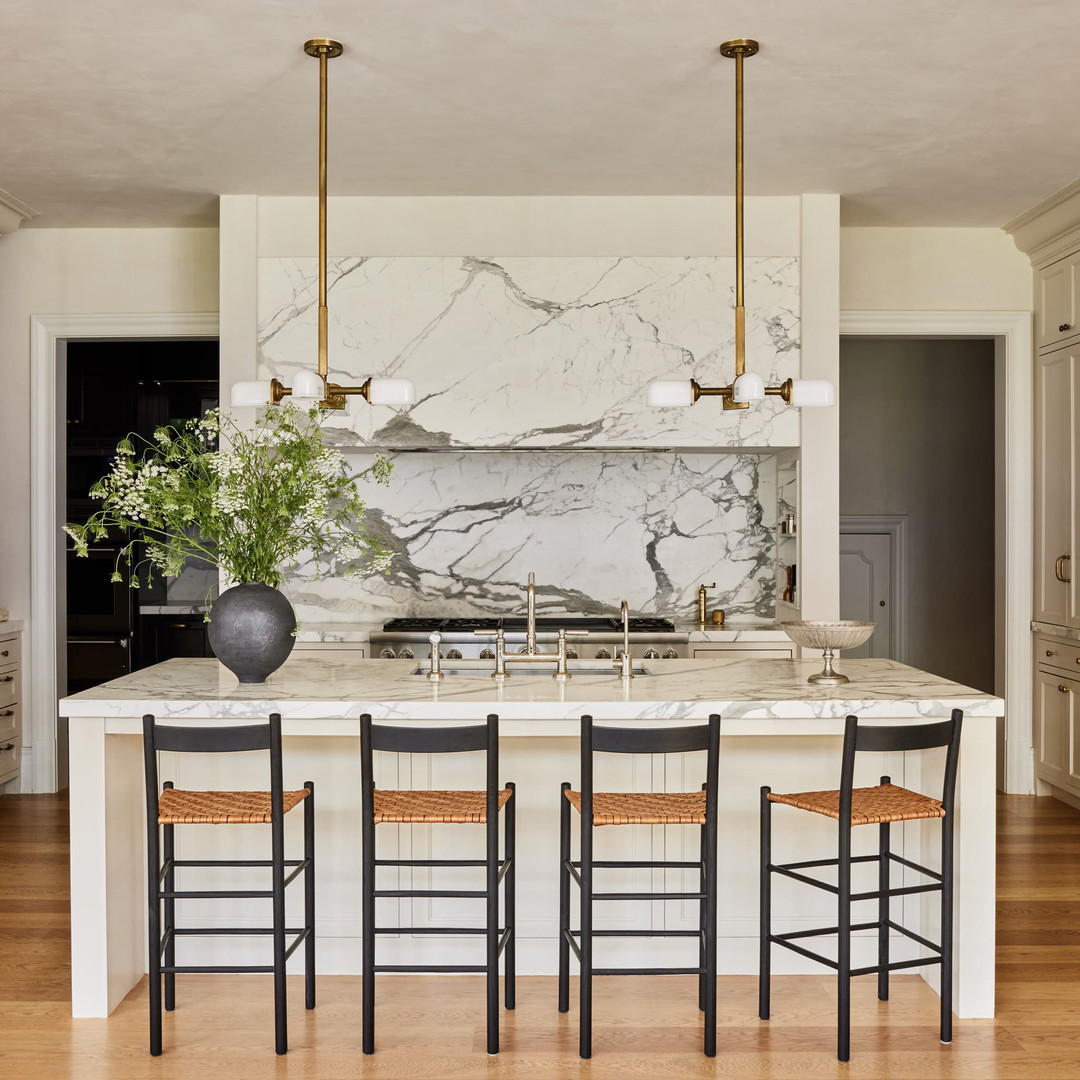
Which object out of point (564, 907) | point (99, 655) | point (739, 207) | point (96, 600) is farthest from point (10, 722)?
point (739, 207)

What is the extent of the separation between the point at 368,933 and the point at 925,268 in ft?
14.1

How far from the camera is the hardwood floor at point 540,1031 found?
8.86 feet

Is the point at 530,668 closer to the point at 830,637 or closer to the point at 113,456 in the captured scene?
the point at 830,637

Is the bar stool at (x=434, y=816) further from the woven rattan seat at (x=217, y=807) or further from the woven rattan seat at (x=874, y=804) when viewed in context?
the woven rattan seat at (x=874, y=804)

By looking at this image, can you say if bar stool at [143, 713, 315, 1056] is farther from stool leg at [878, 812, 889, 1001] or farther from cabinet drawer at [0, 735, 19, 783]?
cabinet drawer at [0, 735, 19, 783]

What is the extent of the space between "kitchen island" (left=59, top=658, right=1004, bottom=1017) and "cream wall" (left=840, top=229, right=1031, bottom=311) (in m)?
2.66

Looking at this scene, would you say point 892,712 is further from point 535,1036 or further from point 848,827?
point 535,1036

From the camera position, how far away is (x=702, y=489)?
558cm

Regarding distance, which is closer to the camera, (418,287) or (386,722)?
(386,722)

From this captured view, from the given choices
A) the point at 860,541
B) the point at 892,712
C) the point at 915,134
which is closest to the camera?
the point at 892,712

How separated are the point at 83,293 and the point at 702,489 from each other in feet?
10.7

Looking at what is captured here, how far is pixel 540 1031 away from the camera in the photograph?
A: 9.55 ft

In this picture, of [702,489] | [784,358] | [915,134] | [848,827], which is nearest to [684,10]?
[915,134]

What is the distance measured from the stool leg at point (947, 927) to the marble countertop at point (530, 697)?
33 cm
